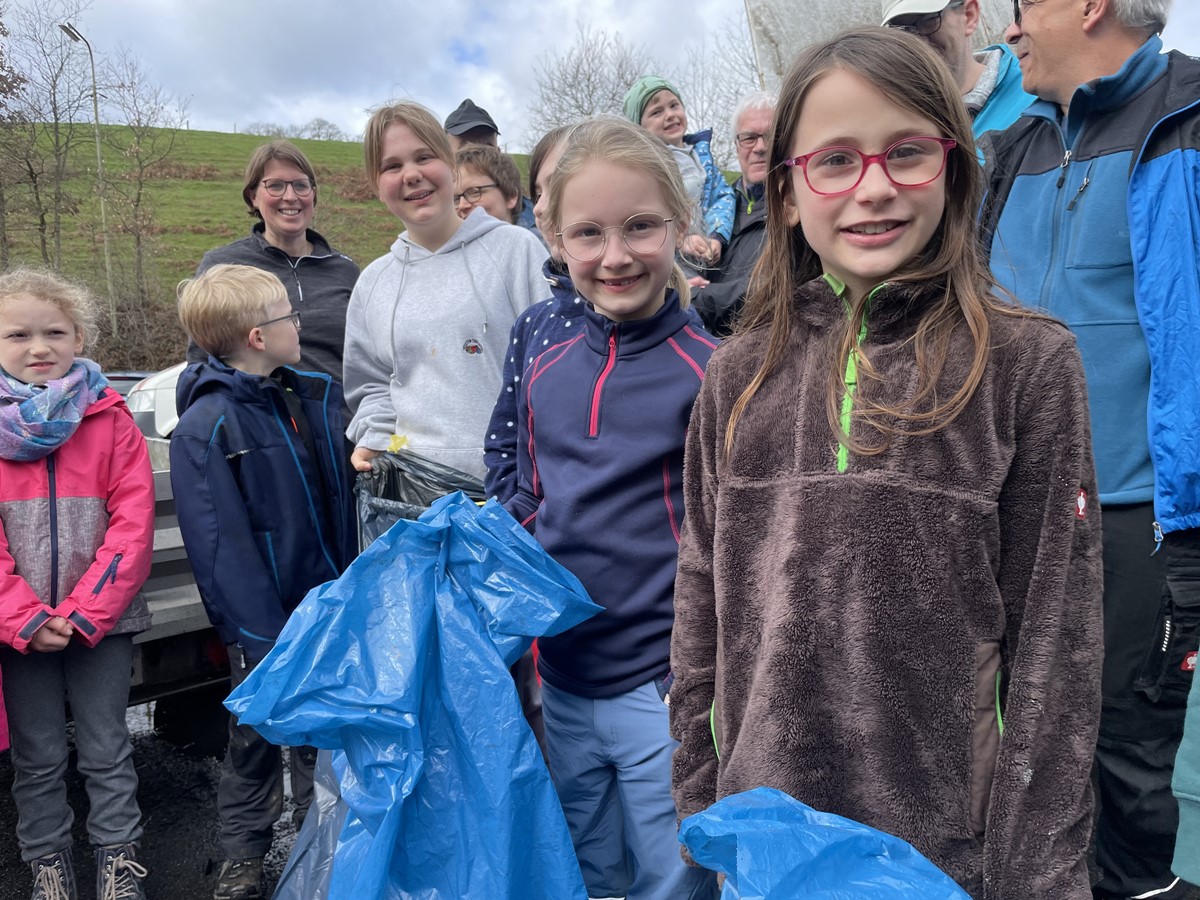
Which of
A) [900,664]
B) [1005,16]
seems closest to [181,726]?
[900,664]

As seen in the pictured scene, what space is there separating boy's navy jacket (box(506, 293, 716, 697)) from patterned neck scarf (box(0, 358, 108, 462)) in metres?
1.69

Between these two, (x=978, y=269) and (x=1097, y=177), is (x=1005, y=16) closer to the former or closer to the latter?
(x=1097, y=177)

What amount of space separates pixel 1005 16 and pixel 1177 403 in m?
4.71

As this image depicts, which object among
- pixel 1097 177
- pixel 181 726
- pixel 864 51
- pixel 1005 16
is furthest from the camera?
pixel 1005 16

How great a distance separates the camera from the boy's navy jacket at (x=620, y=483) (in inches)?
68.5

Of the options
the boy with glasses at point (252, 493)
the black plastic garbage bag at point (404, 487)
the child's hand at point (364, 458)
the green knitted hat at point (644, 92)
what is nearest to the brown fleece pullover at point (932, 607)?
the black plastic garbage bag at point (404, 487)

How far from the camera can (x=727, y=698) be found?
142 cm

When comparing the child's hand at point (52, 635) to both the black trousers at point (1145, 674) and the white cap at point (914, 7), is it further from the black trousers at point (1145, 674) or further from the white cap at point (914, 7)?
the white cap at point (914, 7)

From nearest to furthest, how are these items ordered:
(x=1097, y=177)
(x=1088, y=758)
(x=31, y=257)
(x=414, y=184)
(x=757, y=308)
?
(x=1088, y=758), (x=757, y=308), (x=1097, y=177), (x=414, y=184), (x=31, y=257)

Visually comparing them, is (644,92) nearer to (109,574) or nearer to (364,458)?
(364,458)

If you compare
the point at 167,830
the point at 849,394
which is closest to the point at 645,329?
the point at 849,394

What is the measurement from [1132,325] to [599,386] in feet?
3.76

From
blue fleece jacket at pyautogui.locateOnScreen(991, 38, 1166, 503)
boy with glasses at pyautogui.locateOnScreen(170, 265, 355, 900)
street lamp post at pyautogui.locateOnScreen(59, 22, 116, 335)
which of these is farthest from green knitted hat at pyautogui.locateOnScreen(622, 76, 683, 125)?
street lamp post at pyautogui.locateOnScreen(59, 22, 116, 335)

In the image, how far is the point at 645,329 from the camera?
1.82m
